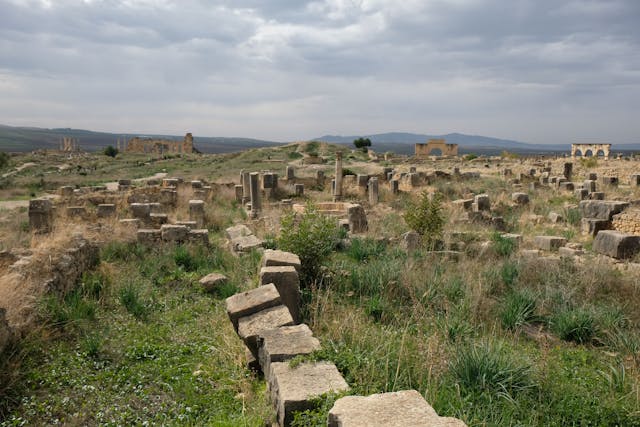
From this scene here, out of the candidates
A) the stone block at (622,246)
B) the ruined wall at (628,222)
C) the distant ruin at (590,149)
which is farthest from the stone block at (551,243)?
the distant ruin at (590,149)

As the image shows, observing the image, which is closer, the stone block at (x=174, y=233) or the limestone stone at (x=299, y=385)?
the limestone stone at (x=299, y=385)

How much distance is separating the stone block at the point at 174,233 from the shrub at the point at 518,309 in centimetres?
685

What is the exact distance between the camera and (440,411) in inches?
134

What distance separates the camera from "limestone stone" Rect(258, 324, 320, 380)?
12.9ft

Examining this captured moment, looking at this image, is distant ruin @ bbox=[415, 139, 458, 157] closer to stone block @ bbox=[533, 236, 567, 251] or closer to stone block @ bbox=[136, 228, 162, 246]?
stone block @ bbox=[533, 236, 567, 251]

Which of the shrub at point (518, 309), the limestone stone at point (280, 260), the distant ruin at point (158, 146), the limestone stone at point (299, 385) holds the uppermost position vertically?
the distant ruin at point (158, 146)

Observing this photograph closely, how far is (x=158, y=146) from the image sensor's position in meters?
76.4

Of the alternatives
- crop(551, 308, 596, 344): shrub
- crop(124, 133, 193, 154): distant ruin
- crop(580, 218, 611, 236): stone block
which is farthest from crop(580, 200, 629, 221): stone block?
crop(124, 133, 193, 154): distant ruin

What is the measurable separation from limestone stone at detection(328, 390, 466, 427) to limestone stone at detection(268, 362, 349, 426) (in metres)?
0.46

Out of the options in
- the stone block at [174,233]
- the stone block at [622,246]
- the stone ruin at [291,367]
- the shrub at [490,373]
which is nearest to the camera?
the stone ruin at [291,367]

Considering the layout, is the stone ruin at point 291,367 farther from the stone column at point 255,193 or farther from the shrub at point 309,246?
the stone column at point 255,193

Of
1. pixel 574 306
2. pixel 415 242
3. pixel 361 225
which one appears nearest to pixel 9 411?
pixel 574 306

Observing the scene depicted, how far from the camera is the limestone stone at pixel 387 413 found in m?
2.56

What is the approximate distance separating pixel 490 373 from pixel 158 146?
79361 mm
